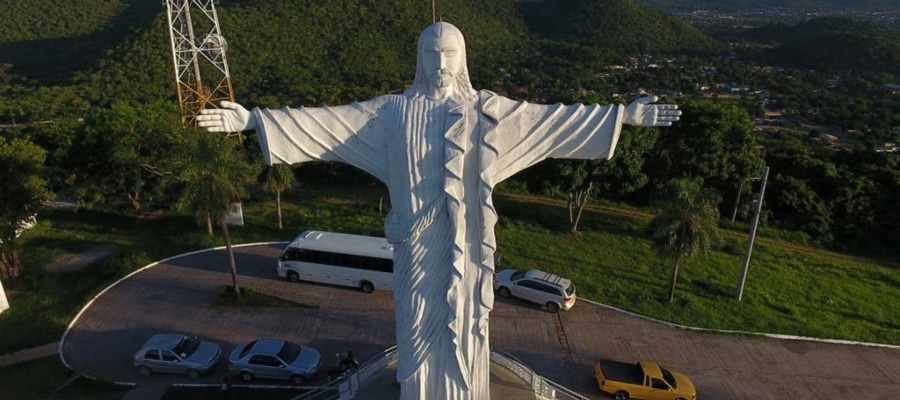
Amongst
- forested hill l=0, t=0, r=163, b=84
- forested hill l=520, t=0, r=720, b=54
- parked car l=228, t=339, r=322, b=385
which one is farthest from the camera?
forested hill l=520, t=0, r=720, b=54

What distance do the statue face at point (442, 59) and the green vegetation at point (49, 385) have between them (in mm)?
12570

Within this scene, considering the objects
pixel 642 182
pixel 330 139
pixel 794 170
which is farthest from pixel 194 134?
pixel 794 170

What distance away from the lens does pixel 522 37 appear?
91062mm

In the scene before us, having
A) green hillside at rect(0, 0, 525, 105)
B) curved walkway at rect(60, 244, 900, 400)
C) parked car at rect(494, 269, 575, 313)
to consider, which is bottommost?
curved walkway at rect(60, 244, 900, 400)

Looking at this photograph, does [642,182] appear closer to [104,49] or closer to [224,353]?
[224,353]

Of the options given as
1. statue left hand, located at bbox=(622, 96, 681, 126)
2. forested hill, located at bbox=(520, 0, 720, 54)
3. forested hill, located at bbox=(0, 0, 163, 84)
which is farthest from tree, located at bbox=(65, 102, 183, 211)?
forested hill, located at bbox=(520, 0, 720, 54)

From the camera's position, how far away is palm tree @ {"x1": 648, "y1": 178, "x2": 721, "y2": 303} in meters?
20.0

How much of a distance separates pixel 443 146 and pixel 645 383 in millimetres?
9965

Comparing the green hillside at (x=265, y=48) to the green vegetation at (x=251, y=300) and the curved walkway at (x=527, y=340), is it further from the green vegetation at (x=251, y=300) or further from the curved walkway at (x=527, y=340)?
the curved walkway at (x=527, y=340)

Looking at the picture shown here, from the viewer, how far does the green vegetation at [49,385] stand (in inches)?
604

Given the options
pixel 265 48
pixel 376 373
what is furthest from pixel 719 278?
pixel 265 48

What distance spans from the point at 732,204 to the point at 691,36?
101 m

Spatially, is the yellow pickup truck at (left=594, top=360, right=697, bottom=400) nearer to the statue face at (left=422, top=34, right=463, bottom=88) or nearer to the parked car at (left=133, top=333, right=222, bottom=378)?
the statue face at (left=422, top=34, right=463, bottom=88)

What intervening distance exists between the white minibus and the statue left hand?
12.8m
